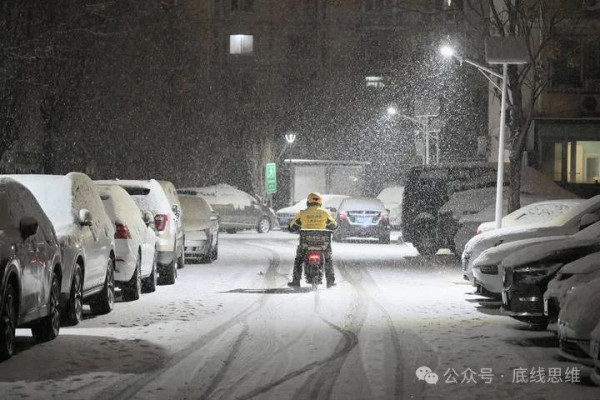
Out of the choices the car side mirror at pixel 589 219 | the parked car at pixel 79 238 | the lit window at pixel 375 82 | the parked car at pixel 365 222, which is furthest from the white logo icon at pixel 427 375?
the lit window at pixel 375 82

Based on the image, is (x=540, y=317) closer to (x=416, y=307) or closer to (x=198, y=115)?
(x=416, y=307)

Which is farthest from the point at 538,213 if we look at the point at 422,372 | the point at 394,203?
the point at 394,203

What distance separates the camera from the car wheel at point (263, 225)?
51.7 metres

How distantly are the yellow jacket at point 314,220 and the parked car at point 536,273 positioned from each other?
279 inches

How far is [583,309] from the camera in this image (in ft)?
32.0

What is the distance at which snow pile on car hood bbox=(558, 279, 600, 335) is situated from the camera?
31.5 feet

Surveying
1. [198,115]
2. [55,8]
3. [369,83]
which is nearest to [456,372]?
[55,8]

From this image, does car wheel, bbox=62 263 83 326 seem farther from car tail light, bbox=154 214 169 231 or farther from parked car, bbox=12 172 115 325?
car tail light, bbox=154 214 169 231

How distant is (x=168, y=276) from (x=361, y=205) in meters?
19.4

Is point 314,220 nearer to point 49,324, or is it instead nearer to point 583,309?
point 49,324

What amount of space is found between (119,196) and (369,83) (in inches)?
2413

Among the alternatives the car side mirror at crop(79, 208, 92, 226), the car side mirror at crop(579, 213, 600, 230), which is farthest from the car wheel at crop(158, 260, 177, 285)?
the car side mirror at crop(579, 213, 600, 230)

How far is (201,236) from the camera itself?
2716 centimetres

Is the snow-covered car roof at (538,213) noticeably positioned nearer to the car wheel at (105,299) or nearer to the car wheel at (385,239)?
the car wheel at (105,299)
